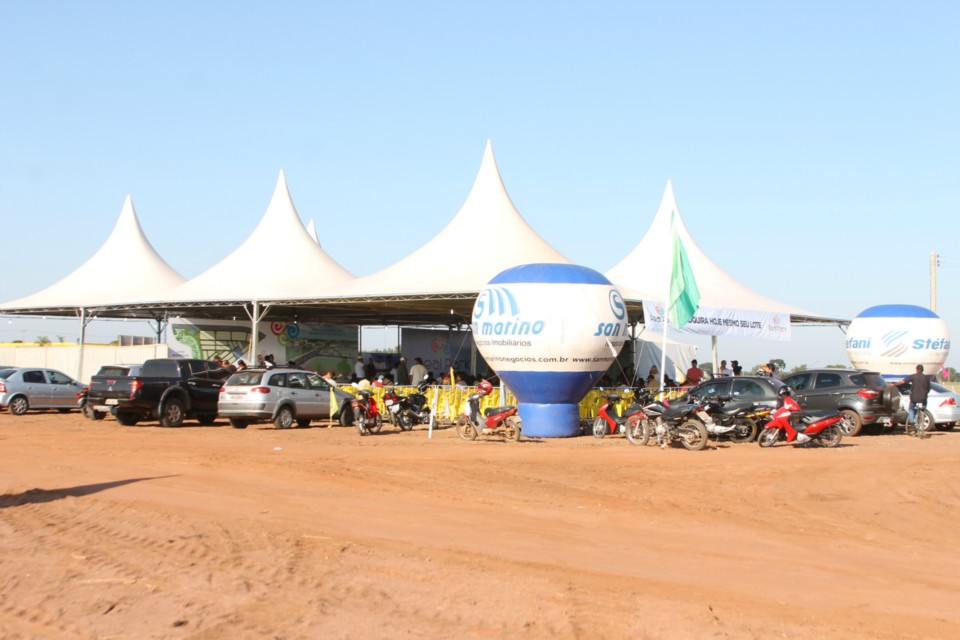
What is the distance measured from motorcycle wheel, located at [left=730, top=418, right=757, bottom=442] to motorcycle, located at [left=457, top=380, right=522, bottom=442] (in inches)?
172

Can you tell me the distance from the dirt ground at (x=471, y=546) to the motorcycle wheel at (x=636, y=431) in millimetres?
3556

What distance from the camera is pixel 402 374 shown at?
35688 millimetres

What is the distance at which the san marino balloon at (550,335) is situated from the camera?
21.5m

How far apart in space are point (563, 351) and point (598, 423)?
194 cm

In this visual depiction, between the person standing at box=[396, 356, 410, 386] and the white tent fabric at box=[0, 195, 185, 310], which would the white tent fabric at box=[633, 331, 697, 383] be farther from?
the white tent fabric at box=[0, 195, 185, 310]

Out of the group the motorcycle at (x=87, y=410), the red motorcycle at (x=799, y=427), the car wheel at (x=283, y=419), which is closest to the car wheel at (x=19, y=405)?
the motorcycle at (x=87, y=410)

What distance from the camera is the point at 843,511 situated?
11.7m

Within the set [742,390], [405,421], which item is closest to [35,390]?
[405,421]


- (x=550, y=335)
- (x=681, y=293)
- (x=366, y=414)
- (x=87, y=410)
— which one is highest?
(x=681, y=293)

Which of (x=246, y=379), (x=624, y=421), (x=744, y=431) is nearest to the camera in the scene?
(x=744, y=431)

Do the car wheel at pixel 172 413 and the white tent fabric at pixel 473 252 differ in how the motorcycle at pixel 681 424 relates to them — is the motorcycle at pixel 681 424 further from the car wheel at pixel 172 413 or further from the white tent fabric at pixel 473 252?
the car wheel at pixel 172 413

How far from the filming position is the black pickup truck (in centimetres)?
2355

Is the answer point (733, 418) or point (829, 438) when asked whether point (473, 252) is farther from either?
point (829, 438)

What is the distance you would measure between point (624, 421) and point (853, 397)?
5291mm
